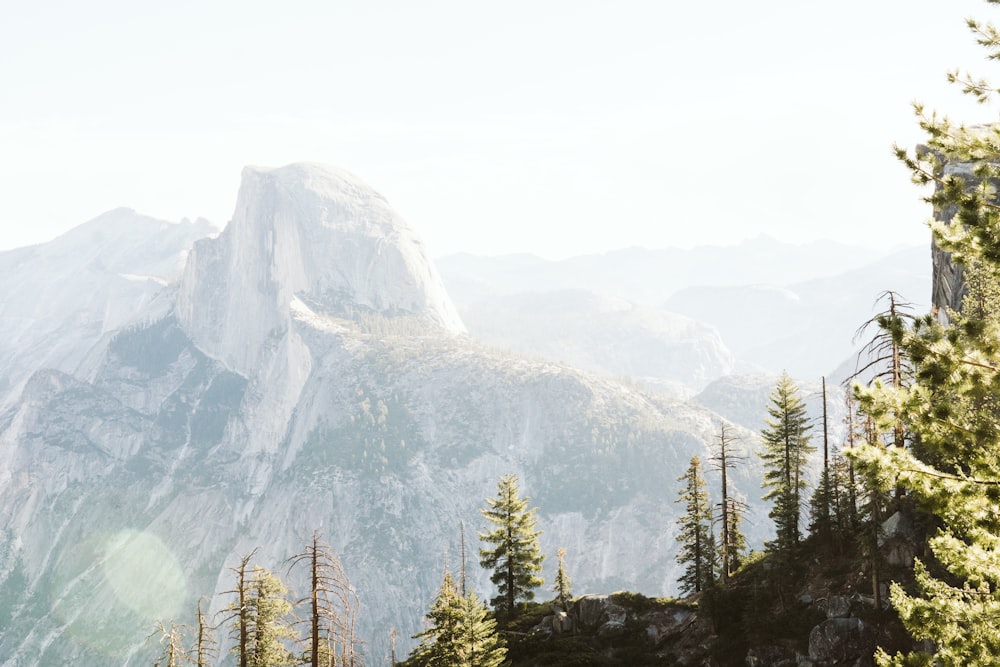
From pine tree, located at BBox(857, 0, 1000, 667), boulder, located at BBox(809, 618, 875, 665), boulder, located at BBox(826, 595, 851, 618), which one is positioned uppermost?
pine tree, located at BBox(857, 0, 1000, 667)

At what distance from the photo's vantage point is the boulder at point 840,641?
3300 cm

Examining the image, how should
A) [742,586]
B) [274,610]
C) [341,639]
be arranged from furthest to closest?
[742,586], [274,610], [341,639]

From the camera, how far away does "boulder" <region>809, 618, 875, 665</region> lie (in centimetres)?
3300

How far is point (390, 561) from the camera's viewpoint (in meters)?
198

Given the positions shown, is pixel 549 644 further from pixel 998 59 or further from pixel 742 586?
pixel 998 59

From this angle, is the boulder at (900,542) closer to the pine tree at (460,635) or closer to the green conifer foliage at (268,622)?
the pine tree at (460,635)

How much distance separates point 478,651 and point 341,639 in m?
5.97

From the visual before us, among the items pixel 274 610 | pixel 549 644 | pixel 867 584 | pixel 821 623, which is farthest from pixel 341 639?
pixel 867 584

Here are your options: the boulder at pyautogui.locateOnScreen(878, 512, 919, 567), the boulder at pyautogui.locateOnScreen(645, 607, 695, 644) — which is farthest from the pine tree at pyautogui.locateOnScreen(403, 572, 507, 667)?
the boulder at pyautogui.locateOnScreen(878, 512, 919, 567)

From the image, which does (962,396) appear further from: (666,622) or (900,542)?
(666,622)

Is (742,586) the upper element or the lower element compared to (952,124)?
lower

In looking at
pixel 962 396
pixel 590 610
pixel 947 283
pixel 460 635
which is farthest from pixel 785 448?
pixel 962 396

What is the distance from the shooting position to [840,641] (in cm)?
3372

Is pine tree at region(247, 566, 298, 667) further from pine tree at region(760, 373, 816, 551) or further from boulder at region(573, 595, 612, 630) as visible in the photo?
pine tree at region(760, 373, 816, 551)
